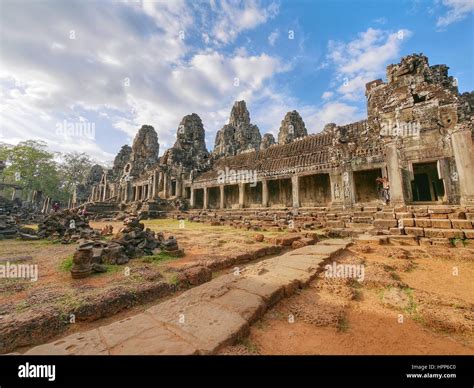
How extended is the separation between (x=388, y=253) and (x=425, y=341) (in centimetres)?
392

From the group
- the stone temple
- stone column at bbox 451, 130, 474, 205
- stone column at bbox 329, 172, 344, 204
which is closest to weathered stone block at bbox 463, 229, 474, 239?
the stone temple

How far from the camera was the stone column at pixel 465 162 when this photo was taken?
8.18m

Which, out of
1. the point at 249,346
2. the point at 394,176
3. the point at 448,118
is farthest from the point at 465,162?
the point at 249,346

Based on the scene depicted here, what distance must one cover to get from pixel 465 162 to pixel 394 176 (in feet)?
7.90

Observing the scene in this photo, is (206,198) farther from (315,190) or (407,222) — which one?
(407,222)

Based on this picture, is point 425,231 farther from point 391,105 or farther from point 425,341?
point 391,105

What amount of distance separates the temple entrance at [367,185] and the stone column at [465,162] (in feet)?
18.1

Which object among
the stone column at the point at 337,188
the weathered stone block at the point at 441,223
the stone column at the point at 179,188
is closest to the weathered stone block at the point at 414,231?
the weathered stone block at the point at 441,223

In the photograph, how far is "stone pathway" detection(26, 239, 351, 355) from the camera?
5.24 ft

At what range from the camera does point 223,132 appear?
144 feet

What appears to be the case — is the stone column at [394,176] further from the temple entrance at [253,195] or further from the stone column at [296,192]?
the temple entrance at [253,195]

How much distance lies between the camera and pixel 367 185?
47.3ft

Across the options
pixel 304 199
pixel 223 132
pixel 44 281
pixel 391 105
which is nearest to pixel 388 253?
pixel 44 281
